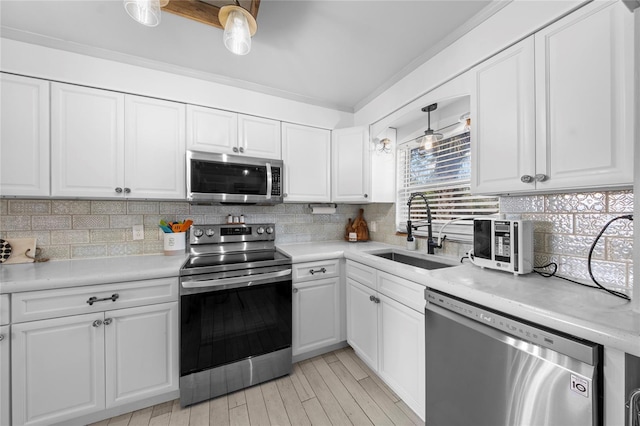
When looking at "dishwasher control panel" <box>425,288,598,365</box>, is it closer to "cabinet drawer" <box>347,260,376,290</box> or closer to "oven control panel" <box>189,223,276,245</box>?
"cabinet drawer" <box>347,260,376,290</box>

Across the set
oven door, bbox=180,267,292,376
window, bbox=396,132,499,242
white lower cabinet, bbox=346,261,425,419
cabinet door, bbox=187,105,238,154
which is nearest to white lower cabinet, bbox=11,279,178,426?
oven door, bbox=180,267,292,376

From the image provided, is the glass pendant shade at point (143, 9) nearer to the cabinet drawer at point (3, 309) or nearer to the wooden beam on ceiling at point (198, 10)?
the wooden beam on ceiling at point (198, 10)

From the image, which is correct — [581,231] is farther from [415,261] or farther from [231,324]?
[231,324]

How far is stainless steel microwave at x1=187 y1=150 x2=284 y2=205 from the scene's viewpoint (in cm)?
193

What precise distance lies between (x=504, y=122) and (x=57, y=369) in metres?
2.81

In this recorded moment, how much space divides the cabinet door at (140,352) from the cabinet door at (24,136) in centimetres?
103

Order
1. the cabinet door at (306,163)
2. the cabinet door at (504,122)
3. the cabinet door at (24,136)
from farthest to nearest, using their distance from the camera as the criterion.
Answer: the cabinet door at (306,163) < the cabinet door at (24,136) < the cabinet door at (504,122)

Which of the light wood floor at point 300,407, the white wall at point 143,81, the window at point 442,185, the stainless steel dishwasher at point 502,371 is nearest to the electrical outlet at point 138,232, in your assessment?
the white wall at point 143,81

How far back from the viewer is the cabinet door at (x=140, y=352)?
1.48m

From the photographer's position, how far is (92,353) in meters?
1.44

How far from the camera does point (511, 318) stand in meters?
0.98

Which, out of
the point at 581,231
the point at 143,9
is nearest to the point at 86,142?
the point at 143,9

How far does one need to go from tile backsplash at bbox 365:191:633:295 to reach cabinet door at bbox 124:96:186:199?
2384 millimetres

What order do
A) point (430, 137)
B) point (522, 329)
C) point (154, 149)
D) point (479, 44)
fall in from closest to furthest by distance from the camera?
point (522, 329)
point (479, 44)
point (154, 149)
point (430, 137)
